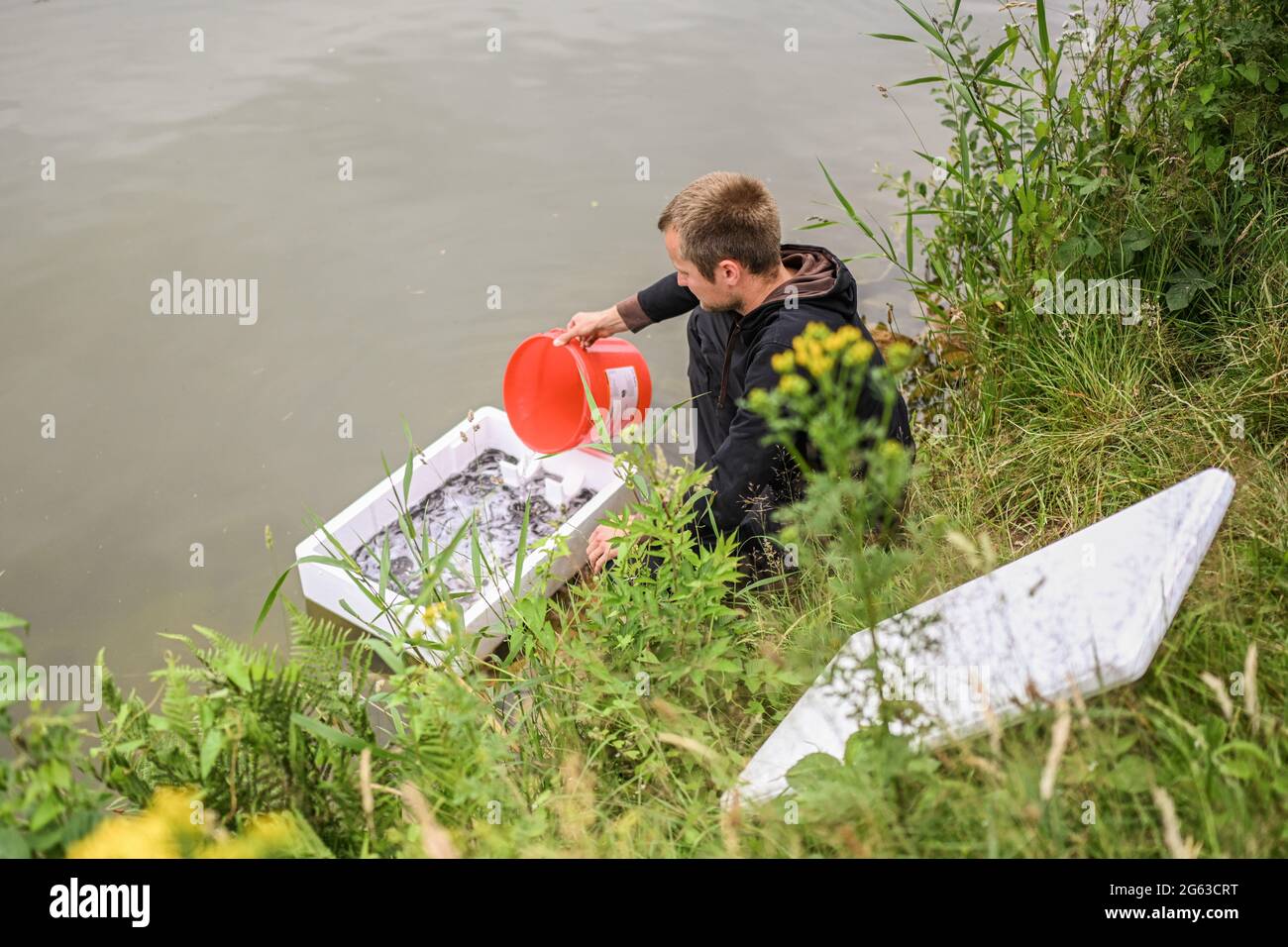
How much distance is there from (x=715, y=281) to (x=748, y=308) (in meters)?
0.15

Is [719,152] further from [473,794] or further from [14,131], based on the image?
[473,794]

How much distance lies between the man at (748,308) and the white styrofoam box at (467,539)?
47 centimetres

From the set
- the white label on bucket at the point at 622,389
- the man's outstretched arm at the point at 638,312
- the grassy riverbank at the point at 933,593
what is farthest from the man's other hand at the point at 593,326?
the grassy riverbank at the point at 933,593

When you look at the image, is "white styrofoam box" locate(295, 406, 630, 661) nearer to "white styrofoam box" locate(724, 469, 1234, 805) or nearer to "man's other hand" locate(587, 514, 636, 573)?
"man's other hand" locate(587, 514, 636, 573)

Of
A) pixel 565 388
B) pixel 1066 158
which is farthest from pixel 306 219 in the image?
pixel 1066 158

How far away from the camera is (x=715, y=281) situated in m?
3.00

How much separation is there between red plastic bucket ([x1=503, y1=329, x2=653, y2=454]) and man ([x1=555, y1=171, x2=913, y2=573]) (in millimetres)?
596

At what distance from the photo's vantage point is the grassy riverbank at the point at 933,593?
4.86ft

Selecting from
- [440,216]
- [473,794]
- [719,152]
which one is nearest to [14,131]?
[440,216]

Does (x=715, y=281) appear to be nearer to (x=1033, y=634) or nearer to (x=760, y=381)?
(x=760, y=381)

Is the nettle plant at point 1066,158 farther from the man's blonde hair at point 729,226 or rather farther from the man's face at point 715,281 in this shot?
the man's face at point 715,281

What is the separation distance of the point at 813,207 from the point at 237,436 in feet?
10.8

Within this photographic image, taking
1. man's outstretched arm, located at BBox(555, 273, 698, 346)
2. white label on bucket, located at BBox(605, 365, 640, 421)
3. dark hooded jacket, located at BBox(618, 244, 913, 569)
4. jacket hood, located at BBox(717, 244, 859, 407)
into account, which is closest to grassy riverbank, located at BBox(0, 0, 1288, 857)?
dark hooded jacket, located at BBox(618, 244, 913, 569)

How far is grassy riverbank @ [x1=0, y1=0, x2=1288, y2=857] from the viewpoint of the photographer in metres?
1.48
